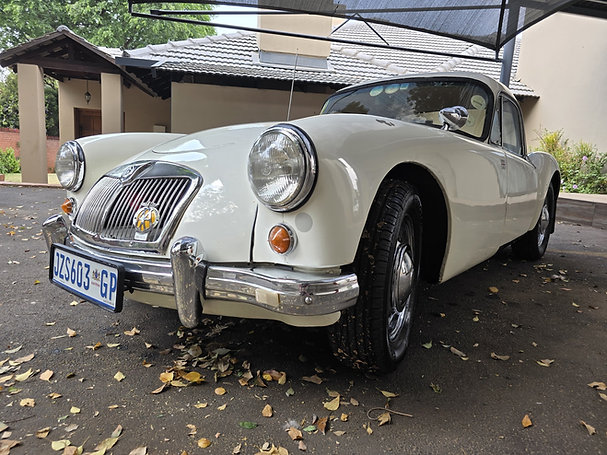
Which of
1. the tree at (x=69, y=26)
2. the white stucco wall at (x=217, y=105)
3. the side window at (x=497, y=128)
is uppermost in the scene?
the tree at (x=69, y=26)

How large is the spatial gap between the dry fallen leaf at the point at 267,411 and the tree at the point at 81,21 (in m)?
21.4

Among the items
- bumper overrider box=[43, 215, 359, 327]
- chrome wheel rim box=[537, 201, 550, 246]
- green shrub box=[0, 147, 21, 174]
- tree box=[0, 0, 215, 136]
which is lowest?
green shrub box=[0, 147, 21, 174]

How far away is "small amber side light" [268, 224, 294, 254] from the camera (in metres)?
1.58

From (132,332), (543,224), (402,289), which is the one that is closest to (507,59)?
(543,224)

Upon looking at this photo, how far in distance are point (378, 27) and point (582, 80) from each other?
7577 mm

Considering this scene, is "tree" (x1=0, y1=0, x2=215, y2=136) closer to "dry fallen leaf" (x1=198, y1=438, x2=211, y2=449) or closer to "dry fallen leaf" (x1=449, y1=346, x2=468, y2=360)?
"dry fallen leaf" (x1=449, y1=346, x2=468, y2=360)

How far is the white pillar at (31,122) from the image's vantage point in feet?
31.3

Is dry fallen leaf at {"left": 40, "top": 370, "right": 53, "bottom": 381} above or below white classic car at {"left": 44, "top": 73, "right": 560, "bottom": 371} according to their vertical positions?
below

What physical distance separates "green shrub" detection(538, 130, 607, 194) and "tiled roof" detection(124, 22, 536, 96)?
1.50m

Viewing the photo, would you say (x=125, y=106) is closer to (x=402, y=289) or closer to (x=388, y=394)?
(x=402, y=289)

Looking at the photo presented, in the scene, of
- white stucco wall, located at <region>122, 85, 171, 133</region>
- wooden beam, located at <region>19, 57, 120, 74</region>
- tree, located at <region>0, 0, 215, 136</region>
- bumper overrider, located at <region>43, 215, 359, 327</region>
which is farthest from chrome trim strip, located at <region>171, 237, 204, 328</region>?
tree, located at <region>0, 0, 215, 136</region>

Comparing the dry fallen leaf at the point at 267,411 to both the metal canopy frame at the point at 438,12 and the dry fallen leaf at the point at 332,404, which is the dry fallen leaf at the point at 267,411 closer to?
the dry fallen leaf at the point at 332,404

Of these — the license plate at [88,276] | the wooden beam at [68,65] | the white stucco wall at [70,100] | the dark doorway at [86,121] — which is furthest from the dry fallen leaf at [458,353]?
the dark doorway at [86,121]

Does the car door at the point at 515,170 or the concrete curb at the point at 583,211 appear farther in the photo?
the concrete curb at the point at 583,211
